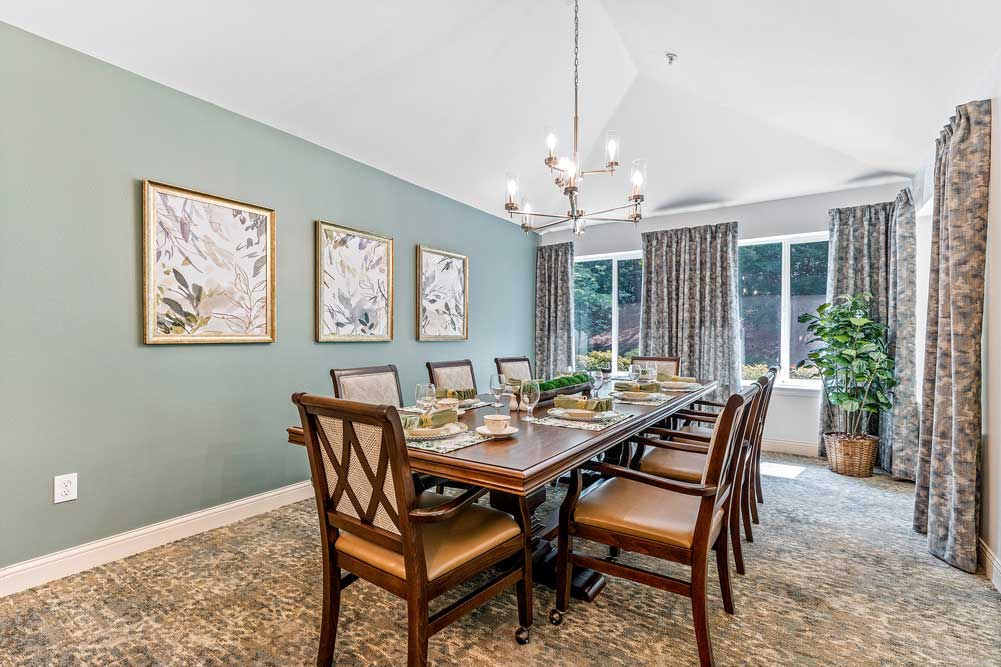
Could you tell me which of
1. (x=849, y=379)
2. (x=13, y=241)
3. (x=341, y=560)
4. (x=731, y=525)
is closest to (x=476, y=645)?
(x=341, y=560)

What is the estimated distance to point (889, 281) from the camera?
13.6 ft

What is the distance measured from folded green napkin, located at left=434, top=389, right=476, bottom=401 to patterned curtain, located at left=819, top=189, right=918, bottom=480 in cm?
352

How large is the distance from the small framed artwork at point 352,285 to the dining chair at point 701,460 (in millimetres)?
2261

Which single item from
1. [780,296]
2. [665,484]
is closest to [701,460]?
[665,484]

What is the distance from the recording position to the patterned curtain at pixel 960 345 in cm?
235

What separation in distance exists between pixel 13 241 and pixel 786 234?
5655 millimetres

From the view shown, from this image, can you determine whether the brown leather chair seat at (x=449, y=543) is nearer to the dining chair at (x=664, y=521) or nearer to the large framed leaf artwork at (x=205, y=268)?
the dining chair at (x=664, y=521)

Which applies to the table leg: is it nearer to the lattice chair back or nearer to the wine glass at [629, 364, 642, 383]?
the lattice chair back

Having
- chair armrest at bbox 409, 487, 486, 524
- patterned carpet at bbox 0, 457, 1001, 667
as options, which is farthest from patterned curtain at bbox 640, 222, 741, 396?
chair armrest at bbox 409, 487, 486, 524

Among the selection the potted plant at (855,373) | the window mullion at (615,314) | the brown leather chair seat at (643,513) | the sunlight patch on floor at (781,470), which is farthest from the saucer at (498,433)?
the window mullion at (615,314)

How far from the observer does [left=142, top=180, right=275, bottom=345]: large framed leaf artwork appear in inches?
102

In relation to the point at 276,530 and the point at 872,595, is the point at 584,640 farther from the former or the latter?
the point at 276,530

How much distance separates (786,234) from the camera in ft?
15.7

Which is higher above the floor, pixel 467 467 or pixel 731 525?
pixel 467 467
